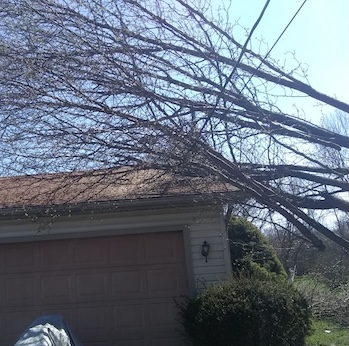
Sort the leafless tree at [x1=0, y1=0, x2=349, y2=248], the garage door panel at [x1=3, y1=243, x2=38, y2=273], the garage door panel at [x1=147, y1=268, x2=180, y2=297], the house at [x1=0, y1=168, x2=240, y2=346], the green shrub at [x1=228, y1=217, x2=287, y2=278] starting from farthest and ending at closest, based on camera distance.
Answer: the green shrub at [x1=228, y1=217, x2=287, y2=278] < the garage door panel at [x1=3, y1=243, x2=38, y2=273] < the garage door panel at [x1=147, y1=268, x2=180, y2=297] < the house at [x1=0, y1=168, x2=240, y2=346] < the leafless tree at [x1=0, y1=0, x2=349, y2=248]

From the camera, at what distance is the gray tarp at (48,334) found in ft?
17.7

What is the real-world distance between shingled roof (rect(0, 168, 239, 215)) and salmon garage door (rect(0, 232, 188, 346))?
0.91m

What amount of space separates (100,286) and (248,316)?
293cm

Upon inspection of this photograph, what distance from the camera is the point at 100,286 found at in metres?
8.85

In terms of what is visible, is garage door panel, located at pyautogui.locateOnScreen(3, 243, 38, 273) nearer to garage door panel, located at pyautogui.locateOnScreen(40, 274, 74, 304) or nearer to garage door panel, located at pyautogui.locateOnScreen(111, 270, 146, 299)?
garage door panel, located at pyautogui.locateOnScreen(40, 274, 74, 304)

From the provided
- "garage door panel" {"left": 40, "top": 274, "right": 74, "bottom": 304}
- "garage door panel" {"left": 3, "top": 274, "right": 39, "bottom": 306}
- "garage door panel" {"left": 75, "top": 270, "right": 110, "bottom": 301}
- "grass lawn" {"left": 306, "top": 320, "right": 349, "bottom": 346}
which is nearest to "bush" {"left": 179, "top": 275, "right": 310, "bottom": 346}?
"grass lawn" {"left": 306, "top": 320, "right": 349, "bottom": 346}

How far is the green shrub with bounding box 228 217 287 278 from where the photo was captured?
391 inches

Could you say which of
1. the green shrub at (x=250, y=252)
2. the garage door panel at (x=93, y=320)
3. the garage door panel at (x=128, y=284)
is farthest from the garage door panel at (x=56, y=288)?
the green shrub at (x=250, y=252)

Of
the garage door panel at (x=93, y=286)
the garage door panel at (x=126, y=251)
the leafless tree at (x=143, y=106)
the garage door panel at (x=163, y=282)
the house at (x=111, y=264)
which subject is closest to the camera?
the leafless tree at (x=143, y=106)

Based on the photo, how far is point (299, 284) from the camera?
11.8 m

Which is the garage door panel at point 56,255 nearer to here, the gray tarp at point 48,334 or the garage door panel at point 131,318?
the garage door panel at point 131,318

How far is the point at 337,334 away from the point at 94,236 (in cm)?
→ 469

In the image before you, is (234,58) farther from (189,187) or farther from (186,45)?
(189,187)

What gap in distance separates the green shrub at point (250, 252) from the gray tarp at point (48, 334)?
12.8ft
